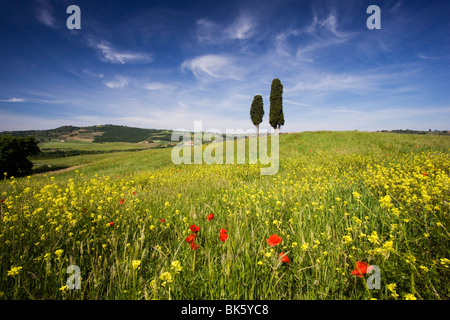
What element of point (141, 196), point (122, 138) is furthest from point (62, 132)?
point (141, 196)

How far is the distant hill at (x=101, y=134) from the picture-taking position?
4102 inches

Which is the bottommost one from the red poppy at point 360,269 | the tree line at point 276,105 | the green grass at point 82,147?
the red poppy at point 360,269

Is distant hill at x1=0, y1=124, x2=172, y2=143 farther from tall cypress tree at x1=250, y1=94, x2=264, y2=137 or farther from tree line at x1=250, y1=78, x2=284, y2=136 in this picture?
tree line at x1=250, y1=78, x2=284, y2=136

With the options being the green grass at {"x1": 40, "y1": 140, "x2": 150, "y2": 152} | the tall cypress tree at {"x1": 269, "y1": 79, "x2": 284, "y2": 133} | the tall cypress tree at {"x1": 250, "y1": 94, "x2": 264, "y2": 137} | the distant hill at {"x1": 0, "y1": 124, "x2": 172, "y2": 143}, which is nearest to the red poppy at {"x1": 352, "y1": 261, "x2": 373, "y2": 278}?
the tall cypress tree at {"x1": 269, "y1": 79, "x2": 284, "y2": 133}

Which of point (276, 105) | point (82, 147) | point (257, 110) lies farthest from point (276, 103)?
point (82, 147)

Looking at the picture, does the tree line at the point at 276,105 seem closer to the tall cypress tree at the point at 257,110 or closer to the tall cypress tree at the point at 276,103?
the tall cypress tree at the point at 276,103

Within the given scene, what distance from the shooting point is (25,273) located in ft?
6.04

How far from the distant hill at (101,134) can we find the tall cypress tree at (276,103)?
76863 millimetres

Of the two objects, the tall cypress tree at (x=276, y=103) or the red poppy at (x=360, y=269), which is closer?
the red poppy at (x=360, y=269)

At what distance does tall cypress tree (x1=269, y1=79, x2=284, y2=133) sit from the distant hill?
76.9 metres

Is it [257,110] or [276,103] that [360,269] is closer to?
[276,103]

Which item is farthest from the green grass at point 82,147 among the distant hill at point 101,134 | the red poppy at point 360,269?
the red poppy at point 360,269
